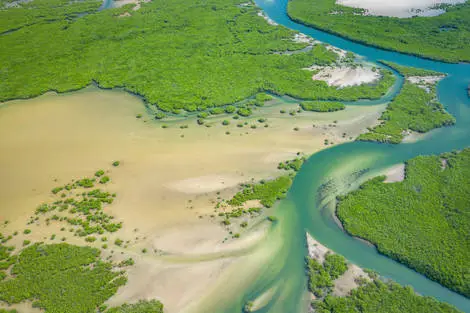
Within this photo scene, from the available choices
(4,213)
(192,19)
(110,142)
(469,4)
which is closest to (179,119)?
(110,142)

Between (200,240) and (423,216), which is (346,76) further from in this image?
(200,240)

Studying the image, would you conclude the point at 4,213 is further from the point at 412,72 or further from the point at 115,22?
the point at 412,72

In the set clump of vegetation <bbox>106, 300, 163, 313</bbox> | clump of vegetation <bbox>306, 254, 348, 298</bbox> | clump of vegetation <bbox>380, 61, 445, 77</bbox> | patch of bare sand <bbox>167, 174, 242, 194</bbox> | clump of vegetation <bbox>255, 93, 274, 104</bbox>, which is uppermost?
clump of vegetation <bbox>380, 61, 445, 77</bbox>

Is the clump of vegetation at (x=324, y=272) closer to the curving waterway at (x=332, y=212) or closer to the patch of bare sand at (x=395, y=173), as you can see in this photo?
the curving waterway at (x=332, y=212)

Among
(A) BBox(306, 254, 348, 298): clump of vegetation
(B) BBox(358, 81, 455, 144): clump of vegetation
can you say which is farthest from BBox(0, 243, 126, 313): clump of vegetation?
(B) BBox(358, 81, 455, 144): clump of vegetation

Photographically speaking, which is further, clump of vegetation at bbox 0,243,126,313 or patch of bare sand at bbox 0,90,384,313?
patch of bare sand at bbox 0,90,384,313

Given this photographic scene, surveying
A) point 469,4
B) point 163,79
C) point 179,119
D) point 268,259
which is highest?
point 469,4

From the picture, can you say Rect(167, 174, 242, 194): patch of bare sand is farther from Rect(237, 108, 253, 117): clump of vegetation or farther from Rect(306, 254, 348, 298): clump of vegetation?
Rect(237, 108, 253, 117): clump of vegetation
